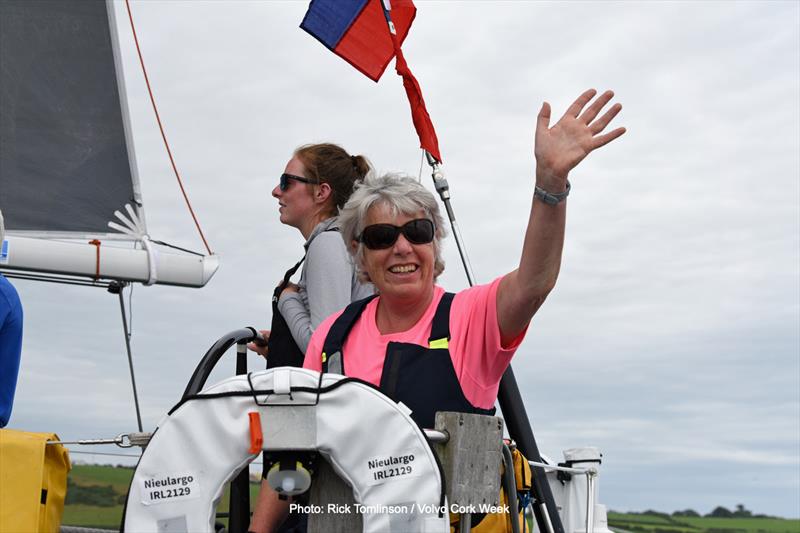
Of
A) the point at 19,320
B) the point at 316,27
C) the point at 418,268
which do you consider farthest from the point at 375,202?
the point at 316,27

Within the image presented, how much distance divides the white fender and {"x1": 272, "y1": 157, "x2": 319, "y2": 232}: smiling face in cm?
186

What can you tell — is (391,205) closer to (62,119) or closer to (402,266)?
(402,266)

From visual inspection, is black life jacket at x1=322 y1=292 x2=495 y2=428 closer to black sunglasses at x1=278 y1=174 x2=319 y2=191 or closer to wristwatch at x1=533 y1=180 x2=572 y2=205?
wristwatch at x1=533 y1=180 x2=572 y2=205

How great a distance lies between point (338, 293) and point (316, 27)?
297 centimetres

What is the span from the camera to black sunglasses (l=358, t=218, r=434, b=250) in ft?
11.0

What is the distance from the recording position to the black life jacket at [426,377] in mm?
3055

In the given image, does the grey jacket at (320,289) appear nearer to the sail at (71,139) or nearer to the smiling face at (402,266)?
the smiling face at (402,266)

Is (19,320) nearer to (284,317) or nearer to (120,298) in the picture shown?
(284,317)

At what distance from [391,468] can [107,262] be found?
19.4ft

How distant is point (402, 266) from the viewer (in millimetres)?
3359

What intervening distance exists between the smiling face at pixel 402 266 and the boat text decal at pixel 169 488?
96 centimetres

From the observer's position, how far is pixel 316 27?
6.58m

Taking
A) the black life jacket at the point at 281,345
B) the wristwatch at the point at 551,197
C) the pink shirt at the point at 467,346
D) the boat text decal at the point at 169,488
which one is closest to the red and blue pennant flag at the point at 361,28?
the black life jacket at the point at 281,345

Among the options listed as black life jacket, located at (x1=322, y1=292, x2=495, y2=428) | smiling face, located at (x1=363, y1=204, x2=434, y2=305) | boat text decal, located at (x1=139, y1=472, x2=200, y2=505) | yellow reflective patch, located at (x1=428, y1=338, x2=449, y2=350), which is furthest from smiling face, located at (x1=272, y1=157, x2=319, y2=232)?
boat text decal, located at (x1=139, y1=472, x2=200, y2=505)
